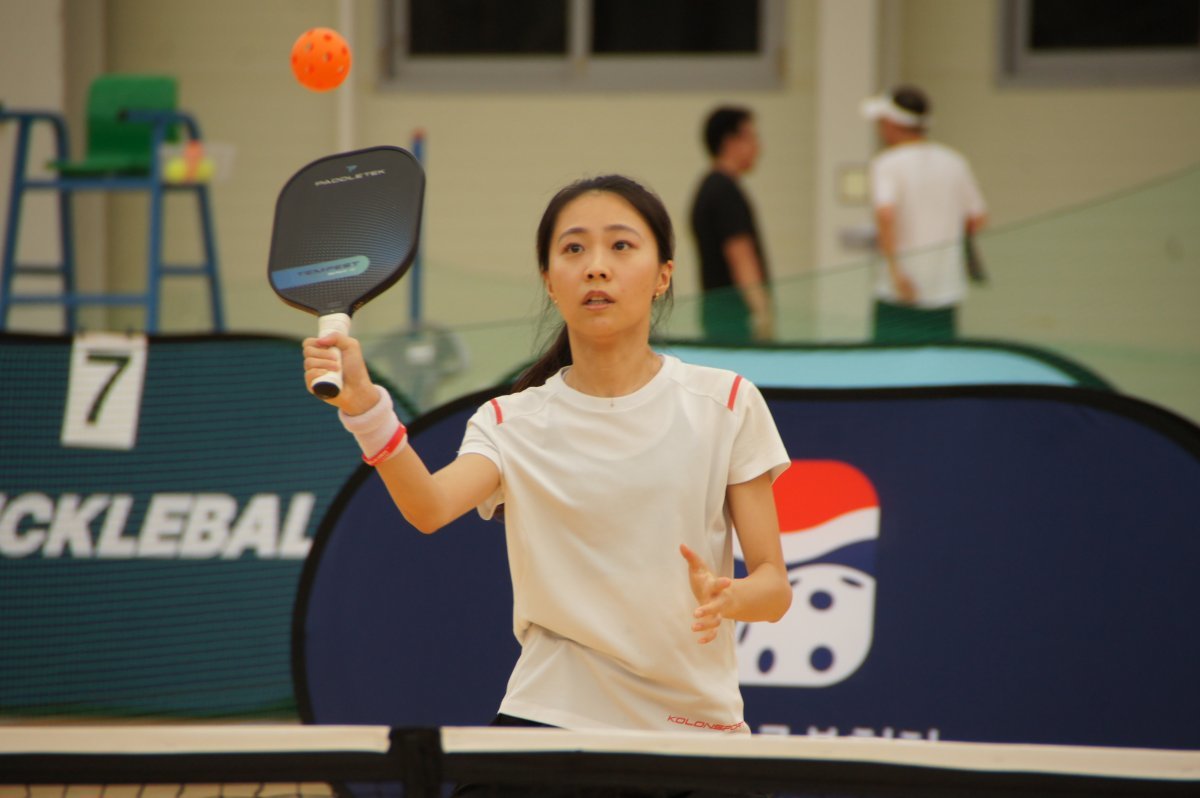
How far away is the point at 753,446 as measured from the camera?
201 centimetres

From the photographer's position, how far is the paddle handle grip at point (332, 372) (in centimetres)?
167

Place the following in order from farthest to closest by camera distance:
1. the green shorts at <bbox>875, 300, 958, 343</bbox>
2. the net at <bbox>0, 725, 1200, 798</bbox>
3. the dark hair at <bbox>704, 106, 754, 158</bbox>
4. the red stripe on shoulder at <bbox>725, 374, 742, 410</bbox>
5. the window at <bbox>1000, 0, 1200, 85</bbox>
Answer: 1. the window at <bbox>1000, 0, 1200, 85</bbox>
2. the dark hair at <bbox>704, 106, 754, 158</bbox>
3. the green shorts at <bbox>875, 300, 958, 343</bbox>
4. the red stripe on shoulder at <bbox>725, 374, 742, 410</bbox>
5. the net at <bbox>0, 725, 1200, 798</bbox>

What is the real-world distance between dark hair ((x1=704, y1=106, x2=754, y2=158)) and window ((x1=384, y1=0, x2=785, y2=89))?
2486 millimetres

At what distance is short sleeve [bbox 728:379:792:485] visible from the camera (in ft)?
6.54

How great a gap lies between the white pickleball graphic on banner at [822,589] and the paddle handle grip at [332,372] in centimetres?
153

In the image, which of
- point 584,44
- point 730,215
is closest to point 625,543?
Answer: point 730,215

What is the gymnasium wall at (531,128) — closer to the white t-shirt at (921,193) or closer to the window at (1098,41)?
the window at (1098,41)

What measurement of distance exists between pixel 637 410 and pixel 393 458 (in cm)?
37

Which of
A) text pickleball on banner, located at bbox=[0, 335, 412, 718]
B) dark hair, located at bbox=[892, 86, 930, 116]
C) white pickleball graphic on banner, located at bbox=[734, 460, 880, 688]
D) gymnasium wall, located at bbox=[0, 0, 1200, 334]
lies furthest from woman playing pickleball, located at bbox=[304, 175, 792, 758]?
gymnasium wall, located at bbox=[0, 0, 1200, 334]

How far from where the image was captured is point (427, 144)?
938cm

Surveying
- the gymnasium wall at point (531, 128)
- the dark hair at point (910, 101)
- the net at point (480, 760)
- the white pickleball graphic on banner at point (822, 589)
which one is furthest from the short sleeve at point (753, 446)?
the gymnasium wall at point (531, 128)

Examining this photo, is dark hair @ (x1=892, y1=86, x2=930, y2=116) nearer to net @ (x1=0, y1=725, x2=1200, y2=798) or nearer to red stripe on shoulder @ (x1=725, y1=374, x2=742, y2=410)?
red stripe on shoulder @ (x1=725, y1=374, x2=742, y2=410)

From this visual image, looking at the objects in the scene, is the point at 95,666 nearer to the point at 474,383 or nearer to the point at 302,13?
the point at 474,383

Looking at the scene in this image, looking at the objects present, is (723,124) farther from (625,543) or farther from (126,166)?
(625,543)
